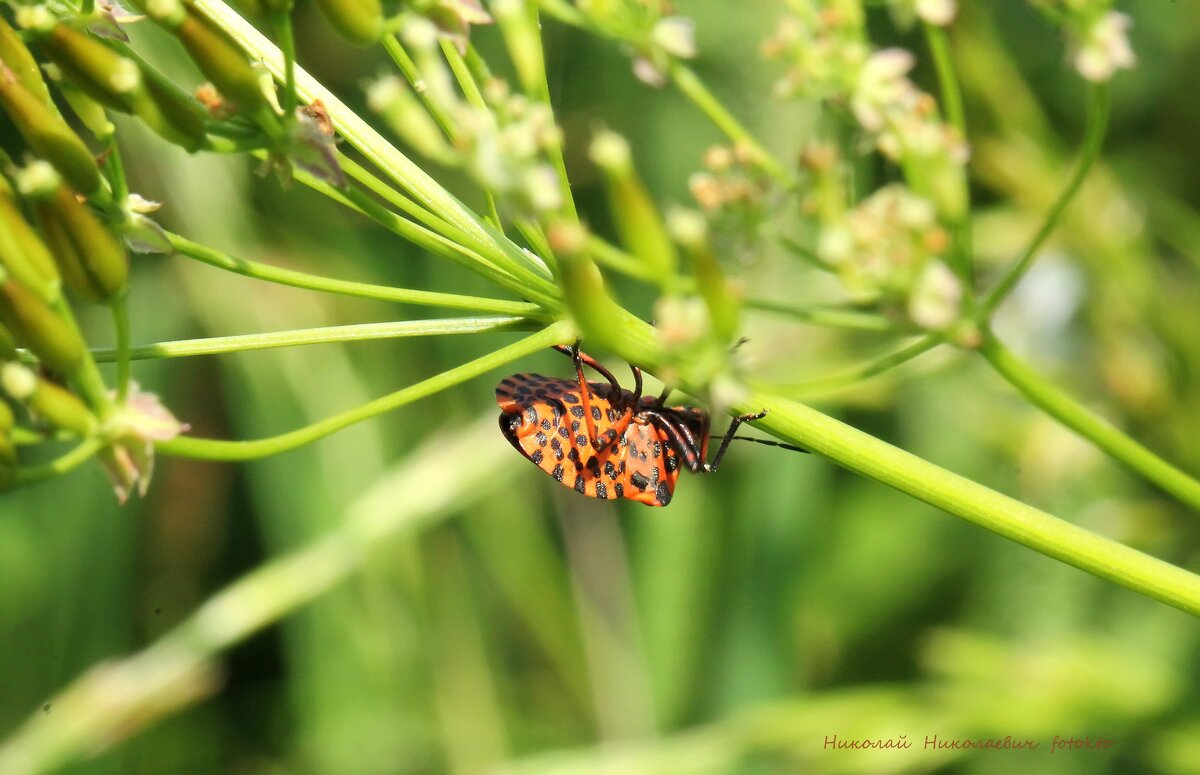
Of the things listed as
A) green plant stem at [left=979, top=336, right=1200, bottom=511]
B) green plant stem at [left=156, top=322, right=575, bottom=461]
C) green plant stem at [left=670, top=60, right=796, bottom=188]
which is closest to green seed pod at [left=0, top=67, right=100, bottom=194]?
green plant stem at [left=156, top=322, right=575, bottom=461]

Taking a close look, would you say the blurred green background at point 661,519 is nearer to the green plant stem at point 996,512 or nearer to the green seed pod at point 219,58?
the green plant stem at point 996,512

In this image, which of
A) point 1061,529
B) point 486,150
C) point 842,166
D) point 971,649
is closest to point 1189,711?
point 971,649

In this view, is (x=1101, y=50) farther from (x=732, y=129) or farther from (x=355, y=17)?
(x=355, y=17)

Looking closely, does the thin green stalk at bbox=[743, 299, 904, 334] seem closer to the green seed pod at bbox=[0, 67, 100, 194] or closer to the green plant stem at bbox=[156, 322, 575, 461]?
the green plant stem at bbox=[156, 322, 575, 461]

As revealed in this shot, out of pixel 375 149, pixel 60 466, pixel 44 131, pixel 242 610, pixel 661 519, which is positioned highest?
pixel 661 519

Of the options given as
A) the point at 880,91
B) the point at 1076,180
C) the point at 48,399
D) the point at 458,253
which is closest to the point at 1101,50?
the point at 1076,180

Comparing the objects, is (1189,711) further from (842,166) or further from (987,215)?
(842,166)

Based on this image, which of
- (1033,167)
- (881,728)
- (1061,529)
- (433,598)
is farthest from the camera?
(433,598)
